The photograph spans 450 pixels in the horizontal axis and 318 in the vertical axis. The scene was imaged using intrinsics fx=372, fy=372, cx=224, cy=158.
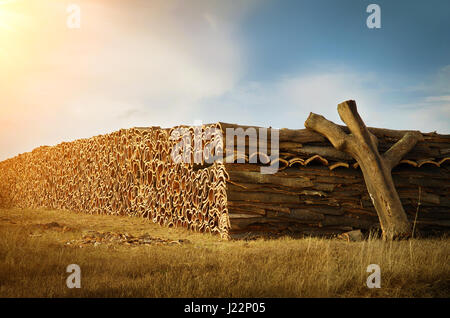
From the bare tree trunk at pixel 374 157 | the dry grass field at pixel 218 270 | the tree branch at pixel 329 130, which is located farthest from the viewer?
the tree branch at pixel 329 130

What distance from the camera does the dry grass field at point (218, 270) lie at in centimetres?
439

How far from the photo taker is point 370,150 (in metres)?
9.00

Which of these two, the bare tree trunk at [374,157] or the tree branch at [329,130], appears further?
the tree branch at [329,130]

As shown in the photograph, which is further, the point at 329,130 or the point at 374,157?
the point at 329,130

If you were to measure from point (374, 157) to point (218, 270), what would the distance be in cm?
543

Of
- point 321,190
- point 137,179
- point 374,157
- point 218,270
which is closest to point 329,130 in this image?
point 374,157

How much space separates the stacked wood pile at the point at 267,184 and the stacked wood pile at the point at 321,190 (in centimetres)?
2

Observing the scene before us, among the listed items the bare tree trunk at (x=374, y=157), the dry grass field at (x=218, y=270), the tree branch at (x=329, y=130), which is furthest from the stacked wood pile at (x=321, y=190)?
the dry grass field at (x=218, y=270)

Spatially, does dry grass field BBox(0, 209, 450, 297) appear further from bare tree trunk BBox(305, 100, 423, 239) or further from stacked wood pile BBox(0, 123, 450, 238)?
stacked wood pile BBox(0, 123, 450, 238)

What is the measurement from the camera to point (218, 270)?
5270 mm

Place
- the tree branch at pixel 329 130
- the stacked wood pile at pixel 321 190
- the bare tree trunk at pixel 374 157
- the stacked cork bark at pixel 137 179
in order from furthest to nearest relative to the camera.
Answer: the stacked cork bark at pixel 137 179
the tree branch at pixel 329 130
the bare tree trunk at pixel 374 157
the stacked wood pile at pixel 321 190

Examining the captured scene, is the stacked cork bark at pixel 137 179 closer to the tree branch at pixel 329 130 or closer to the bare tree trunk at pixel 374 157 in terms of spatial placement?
the tree branch at pixel 329 130

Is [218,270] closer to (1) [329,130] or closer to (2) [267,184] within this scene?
(2) [267,184]

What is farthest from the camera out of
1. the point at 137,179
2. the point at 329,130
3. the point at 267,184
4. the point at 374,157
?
the point at 137,179
